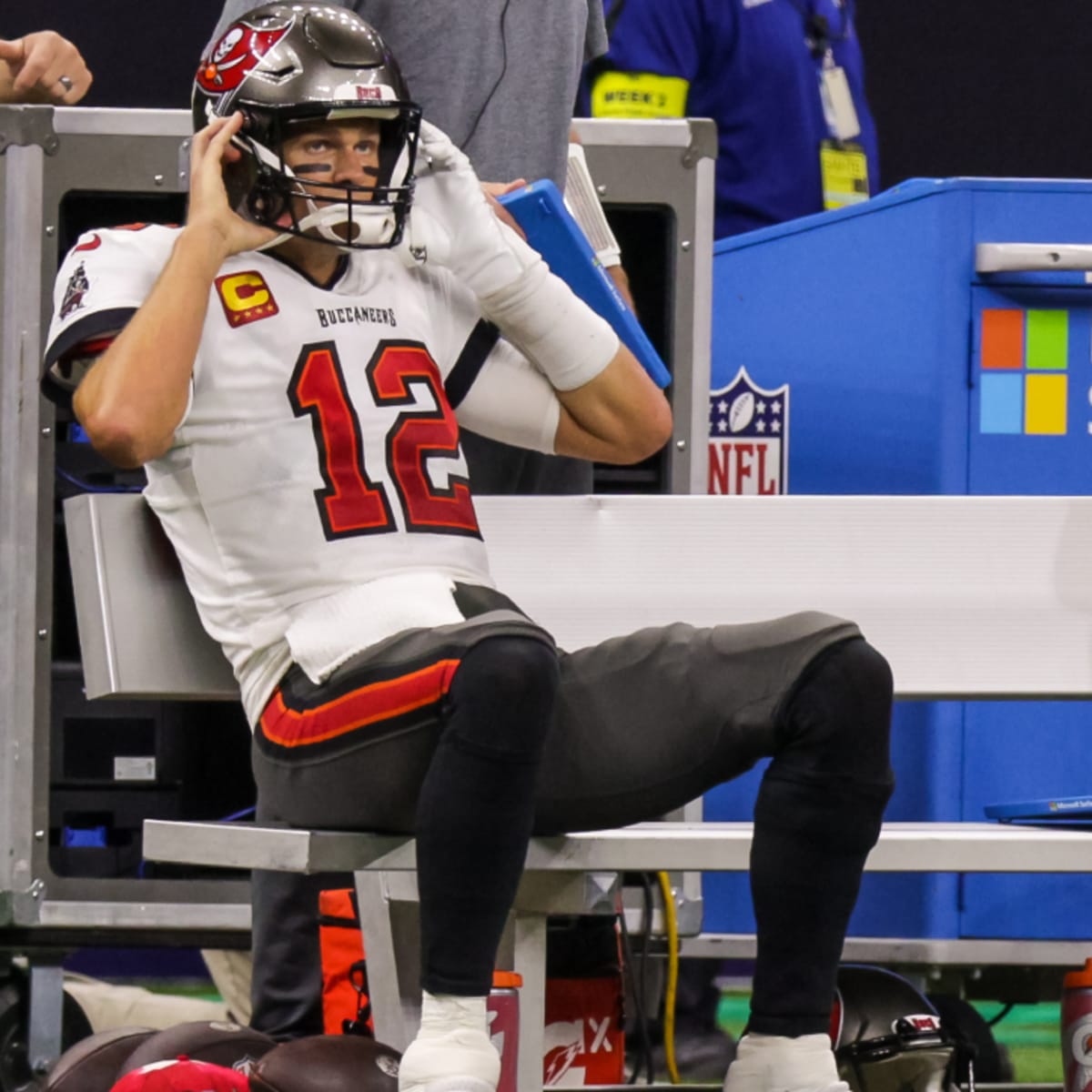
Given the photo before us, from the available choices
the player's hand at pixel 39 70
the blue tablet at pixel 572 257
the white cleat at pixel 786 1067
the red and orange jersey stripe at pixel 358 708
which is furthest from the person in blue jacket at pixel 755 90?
the white cleat at pixel 786 1067

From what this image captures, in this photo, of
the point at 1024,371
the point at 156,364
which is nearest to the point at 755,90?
the point at 1024,371

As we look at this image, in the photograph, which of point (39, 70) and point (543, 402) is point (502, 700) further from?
point (39, 70)

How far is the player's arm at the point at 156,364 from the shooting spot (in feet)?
6.03

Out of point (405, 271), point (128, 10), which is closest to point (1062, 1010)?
point (405, 271)

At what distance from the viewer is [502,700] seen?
64.1 inches

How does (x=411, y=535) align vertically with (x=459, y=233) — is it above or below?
below

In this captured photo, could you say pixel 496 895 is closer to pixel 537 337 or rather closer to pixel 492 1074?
pixel 492 1074

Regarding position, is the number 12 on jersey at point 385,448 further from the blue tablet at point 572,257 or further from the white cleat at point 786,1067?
the white cleat at point 786,1067

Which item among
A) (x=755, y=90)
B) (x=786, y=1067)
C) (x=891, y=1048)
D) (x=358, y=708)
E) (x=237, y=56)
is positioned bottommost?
(x=891, y=1048)

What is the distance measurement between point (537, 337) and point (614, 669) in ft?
1.37

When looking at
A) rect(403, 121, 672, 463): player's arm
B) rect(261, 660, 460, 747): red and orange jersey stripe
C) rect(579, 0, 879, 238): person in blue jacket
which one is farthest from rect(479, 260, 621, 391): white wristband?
A: rect(579, 0, 879, 238): person in blue jacket

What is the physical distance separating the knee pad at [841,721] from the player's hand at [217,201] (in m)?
0.66

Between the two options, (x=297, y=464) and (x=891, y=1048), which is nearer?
(x=297, y=464)

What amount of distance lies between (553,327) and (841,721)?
0.57 metres
